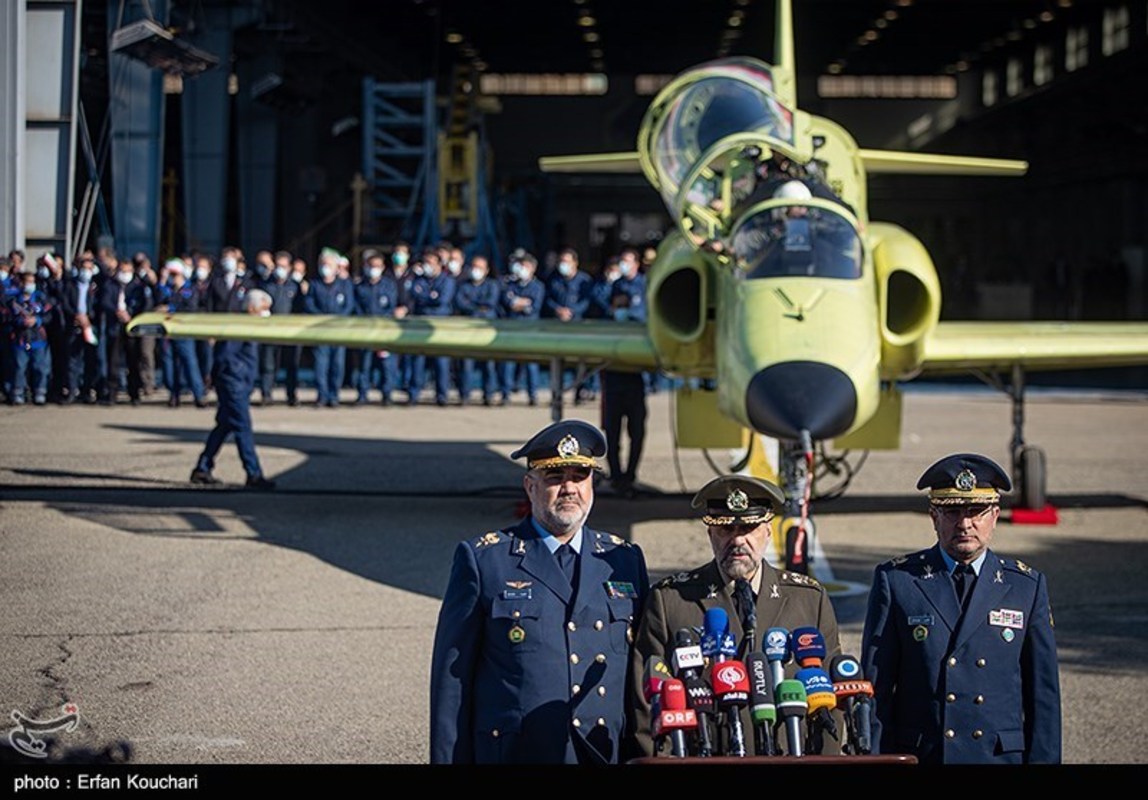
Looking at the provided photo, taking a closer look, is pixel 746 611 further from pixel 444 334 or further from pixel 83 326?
pixel 83 326

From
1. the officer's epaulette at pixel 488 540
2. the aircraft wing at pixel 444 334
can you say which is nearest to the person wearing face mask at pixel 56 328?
the aircraft wing at pixel 444 334

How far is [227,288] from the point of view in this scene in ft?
64.8

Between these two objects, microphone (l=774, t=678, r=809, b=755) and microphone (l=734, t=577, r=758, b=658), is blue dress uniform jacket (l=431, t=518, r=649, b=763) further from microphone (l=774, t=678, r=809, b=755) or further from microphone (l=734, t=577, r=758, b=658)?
microphone (l=774, t=678, r=809, b=755)

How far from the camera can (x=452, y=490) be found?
1372 cm

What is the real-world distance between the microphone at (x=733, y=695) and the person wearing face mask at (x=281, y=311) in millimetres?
16501

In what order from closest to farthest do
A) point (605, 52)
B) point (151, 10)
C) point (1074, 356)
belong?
point (1074, 356)
point (151, 10)
point (605, 52)

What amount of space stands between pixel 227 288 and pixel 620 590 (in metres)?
16.3

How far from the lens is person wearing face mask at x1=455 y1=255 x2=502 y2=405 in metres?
21.4

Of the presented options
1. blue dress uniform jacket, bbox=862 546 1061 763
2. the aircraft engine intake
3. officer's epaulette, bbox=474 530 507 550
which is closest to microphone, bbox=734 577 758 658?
blue dress uniform jacket, bbox=862 546 1061 763

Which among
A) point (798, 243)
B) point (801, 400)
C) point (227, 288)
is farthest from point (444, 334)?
point (227, 288)

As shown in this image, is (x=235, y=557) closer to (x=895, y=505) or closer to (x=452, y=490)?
(x=452, y=490)

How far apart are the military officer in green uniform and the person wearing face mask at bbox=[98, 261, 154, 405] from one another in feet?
43.8

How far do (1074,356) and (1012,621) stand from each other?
28.2 feet

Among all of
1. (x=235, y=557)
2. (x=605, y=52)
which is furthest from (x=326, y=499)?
(x=605, y=52)
